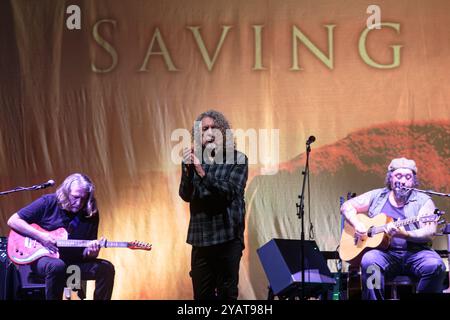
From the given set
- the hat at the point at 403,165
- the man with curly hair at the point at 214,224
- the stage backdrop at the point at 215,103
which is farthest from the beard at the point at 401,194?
the man with curly hair at the point at 214,224

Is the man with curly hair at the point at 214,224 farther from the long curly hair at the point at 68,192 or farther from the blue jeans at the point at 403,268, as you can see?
Result: the long curly hair at the point at 68,192

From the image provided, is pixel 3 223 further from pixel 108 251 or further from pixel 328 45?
pixel 328 45

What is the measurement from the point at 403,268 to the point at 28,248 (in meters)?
2.90

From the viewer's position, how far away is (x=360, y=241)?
18.5 ft

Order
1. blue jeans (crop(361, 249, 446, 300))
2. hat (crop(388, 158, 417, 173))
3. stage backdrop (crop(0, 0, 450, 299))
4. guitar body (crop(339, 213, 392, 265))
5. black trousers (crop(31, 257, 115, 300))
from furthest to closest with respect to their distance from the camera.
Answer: stage backdrop (crop(0, 0, 450, 299)) → hat (crop(388, 158, 417, 173)) → guitar body (crop(339, 213, 392, 265)) → black trousers (crop(31, 257, 115, 300)) → blue jeans (crop(361, 249, 446, 300))

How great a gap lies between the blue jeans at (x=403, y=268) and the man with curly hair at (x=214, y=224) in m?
1.25

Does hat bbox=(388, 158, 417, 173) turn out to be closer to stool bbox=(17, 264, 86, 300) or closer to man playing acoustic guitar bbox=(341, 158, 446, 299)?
man playing acoustic guitar bbox=(341, 158, 446, 299)

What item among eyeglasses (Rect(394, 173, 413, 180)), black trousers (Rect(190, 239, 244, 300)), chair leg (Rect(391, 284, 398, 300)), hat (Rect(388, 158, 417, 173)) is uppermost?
hat (Rect(388, 158, 417, 173))

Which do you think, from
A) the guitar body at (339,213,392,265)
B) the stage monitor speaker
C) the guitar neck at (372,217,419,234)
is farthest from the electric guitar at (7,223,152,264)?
the guitar neck at (372,217,419,234)

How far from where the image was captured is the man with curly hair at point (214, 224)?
14.5ft

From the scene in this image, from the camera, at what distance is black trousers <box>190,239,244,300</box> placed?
443 centimetres

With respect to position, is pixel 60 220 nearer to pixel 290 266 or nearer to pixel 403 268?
pixel 290 266

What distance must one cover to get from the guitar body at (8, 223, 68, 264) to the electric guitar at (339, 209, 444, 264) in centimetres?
224
